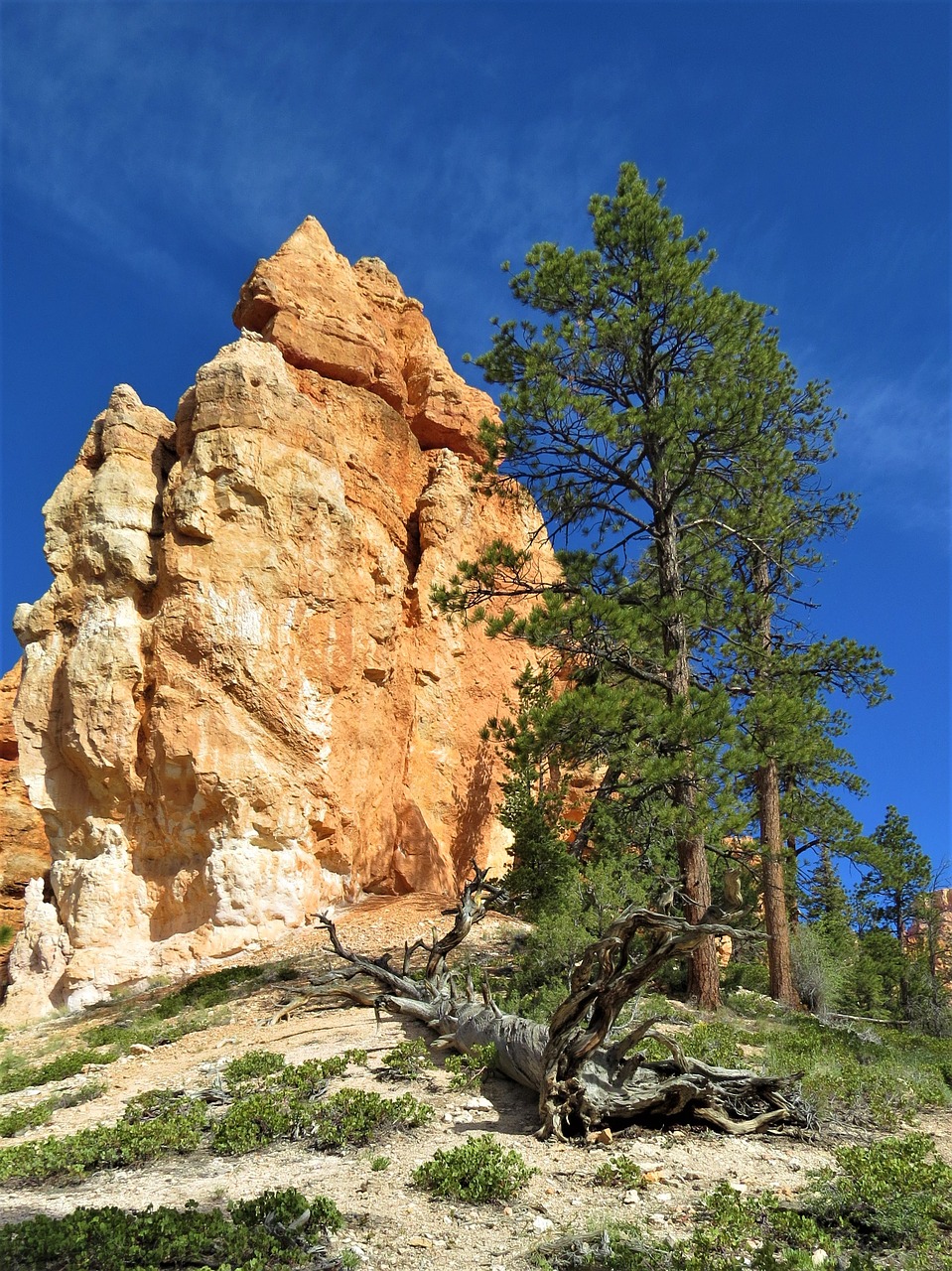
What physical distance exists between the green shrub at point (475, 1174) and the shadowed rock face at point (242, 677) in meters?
11.3

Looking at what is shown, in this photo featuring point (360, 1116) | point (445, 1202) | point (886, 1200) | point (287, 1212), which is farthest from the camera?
point (360, 1116)

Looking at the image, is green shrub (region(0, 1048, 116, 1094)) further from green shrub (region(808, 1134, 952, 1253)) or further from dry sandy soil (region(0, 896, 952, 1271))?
green shrub (region(808, 1134, 952, 1253))

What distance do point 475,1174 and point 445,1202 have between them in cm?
23

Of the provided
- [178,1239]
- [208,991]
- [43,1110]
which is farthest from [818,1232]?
[208,991]

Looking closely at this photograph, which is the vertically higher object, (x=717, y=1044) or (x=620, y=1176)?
(x=717, y=1044)

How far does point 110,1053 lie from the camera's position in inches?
385

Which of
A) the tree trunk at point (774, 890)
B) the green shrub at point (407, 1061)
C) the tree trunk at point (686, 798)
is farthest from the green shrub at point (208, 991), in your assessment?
the tree trunk at point (774, 890)

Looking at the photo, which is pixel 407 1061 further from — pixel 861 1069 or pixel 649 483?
pixel 649 483

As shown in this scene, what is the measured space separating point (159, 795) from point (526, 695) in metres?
8.50

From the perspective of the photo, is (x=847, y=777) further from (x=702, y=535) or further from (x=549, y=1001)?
(x=549, y=1001)

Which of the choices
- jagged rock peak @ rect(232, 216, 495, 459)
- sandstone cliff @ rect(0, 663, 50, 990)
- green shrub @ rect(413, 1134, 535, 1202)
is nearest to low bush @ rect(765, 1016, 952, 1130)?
green shrub @ rect(413, 1134, 535, 1202)

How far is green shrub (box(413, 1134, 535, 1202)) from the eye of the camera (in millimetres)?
4949

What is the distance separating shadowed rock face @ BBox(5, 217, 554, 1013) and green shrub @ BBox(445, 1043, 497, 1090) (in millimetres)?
9229

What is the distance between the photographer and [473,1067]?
287 inches
